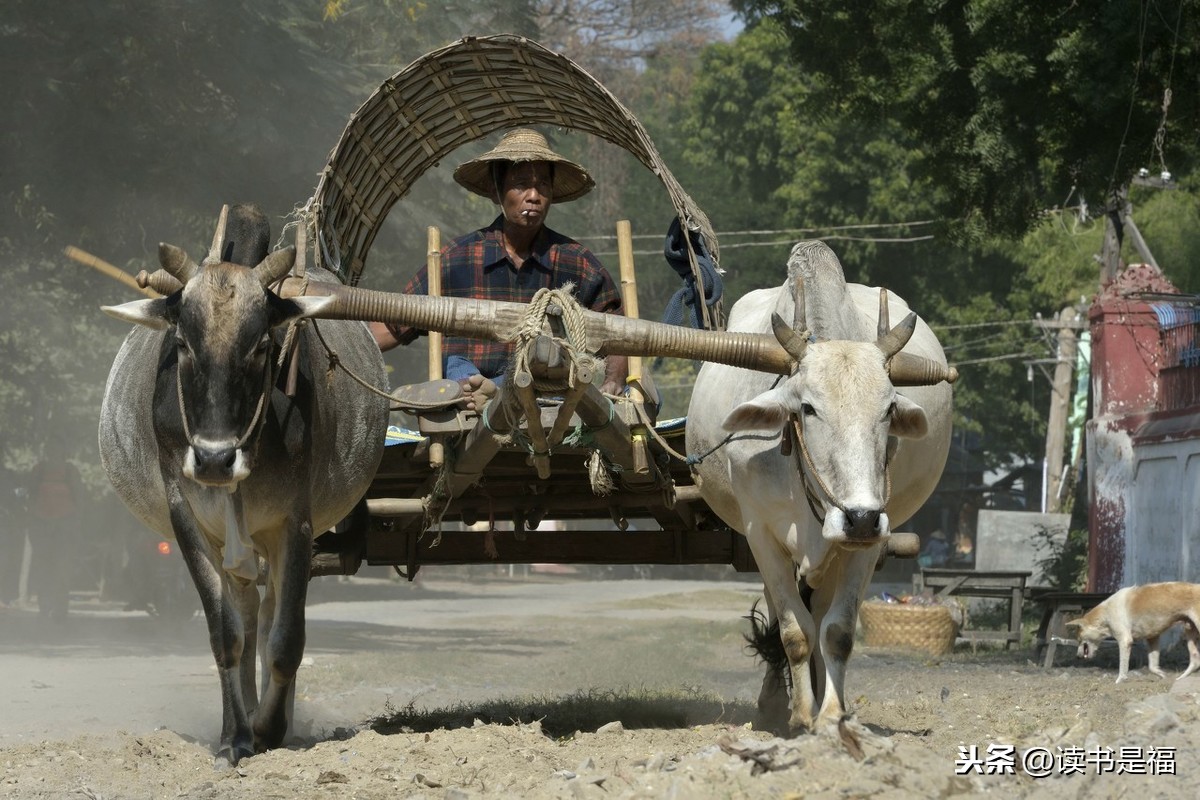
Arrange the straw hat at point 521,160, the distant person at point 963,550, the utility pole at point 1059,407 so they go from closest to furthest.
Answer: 1. the straw hat at point 521,160
2. the utility pole at point 1059,407
3. the distant person at point 963,550

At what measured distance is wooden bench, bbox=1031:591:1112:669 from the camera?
13.7 metres

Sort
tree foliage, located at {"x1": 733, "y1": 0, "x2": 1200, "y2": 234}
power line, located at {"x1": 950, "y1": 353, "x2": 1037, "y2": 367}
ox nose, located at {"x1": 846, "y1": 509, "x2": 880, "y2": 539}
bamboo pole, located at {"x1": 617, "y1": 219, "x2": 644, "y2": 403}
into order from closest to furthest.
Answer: ox nose, located at {"x1": 846, "y1": 509, "x2": 880, "y2": 539} < bamboo pole, located at {"x1": 617, "y1": 219, "x2": 644, "y2": 403} < tree foliage, located at {"x1": 733, "y1": 0, "x2": 1200, "y2": 234} < power line, located at {"x1": 950, "y1": 353, "x2": 1037, "y2": 367}

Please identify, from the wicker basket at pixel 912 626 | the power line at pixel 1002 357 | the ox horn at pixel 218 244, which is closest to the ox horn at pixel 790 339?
the ox horn at pixel 218 244

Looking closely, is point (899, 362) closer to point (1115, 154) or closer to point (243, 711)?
point (243, 711)

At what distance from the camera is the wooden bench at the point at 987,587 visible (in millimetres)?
16125

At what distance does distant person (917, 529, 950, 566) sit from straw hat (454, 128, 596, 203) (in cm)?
2683

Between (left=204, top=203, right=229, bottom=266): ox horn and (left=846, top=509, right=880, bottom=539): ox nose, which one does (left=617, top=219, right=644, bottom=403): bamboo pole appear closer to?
(left=204, top=203, right=229, bottom=266): ox horn

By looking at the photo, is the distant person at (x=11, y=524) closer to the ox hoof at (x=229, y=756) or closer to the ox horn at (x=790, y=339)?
the ox hoof at (x=229, y=756)

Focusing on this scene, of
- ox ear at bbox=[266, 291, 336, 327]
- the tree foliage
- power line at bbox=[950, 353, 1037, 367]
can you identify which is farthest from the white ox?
power line at bbox=[950, 353, 1037, 367]

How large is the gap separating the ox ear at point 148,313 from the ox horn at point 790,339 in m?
2.14

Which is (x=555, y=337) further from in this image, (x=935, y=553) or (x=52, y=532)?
(x=935, y=553)

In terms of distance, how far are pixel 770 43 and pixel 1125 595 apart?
20227 mm

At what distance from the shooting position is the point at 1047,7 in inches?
458

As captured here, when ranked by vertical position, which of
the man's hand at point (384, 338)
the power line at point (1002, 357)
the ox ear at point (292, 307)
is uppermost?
the power line at point (1002, 357)
